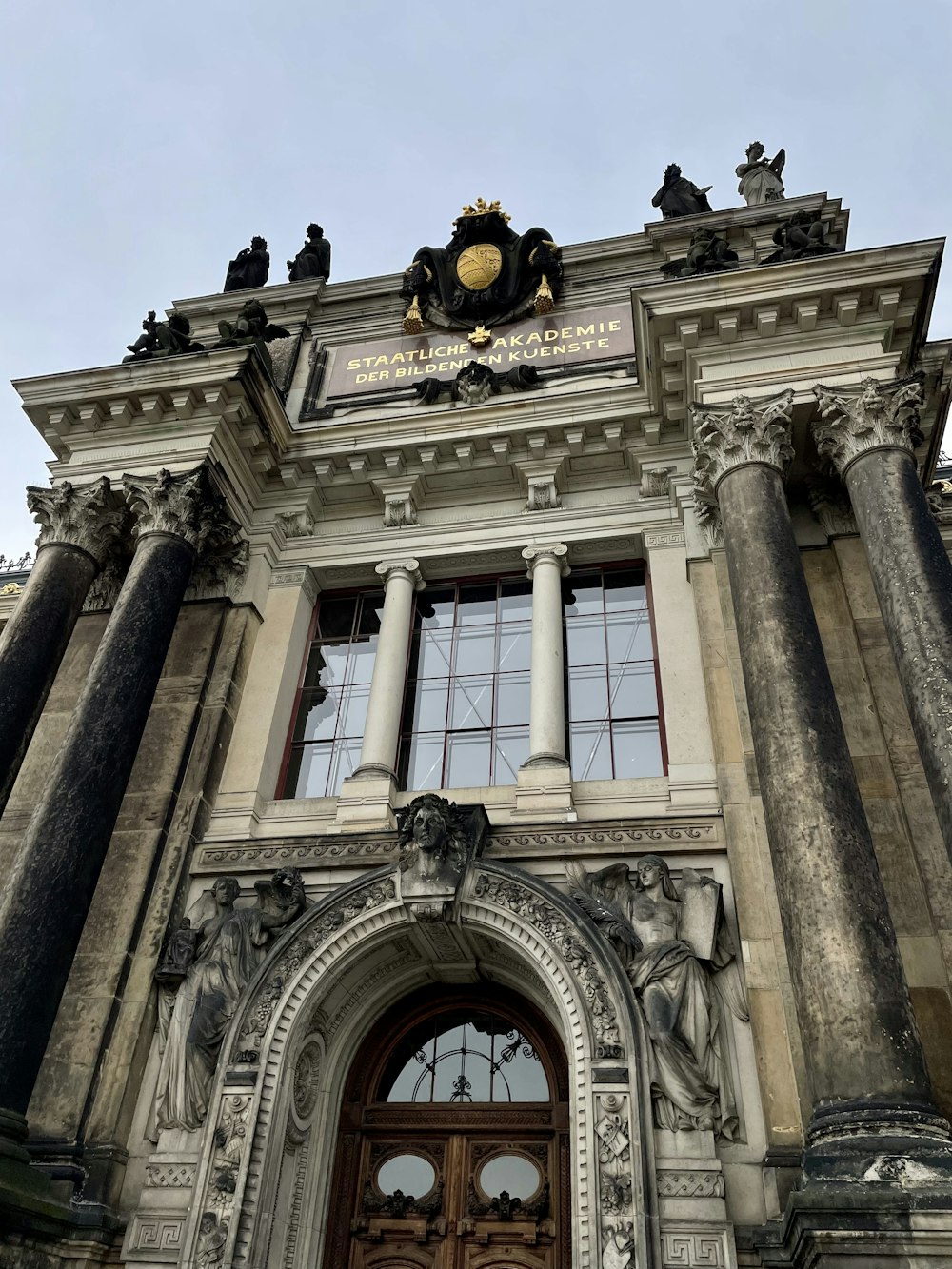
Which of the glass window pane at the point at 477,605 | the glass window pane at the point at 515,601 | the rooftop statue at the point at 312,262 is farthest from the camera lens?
the rooftop statue at the point at 312,262

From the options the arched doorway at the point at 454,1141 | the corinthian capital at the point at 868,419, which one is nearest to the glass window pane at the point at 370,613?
the arched doorway at the point at 454,1141

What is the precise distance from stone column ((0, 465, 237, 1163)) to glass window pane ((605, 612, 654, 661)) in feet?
16.0

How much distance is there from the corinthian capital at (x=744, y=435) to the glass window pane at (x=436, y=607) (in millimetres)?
3752

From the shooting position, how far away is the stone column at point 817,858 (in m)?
5.96

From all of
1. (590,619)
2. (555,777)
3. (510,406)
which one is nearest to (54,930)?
(555,777)

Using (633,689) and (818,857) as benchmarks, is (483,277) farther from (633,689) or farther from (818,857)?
(818,857)

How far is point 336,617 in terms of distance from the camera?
12.7 meters

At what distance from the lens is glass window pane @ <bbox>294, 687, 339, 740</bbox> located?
452 inches

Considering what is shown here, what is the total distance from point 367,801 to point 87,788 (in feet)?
8.91

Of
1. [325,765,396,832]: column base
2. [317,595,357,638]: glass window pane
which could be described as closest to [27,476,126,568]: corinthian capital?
[317,595,357,638]: glass window pane

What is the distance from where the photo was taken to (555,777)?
975 centimetres

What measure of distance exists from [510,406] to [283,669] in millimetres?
4392

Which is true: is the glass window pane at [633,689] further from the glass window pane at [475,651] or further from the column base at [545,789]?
the glass window pane at [475,651]

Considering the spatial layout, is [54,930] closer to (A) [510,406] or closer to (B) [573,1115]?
(B) [573,1115]
